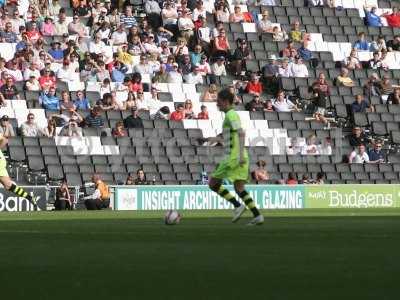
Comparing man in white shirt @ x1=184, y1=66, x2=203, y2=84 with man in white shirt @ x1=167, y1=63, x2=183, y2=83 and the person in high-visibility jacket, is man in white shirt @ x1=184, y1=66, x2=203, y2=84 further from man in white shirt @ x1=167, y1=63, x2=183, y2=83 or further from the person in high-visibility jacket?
the person in high-visibility jacket

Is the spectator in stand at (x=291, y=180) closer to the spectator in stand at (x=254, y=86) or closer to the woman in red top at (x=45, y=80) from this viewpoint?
the spectator in stand at (x=254, y=86)

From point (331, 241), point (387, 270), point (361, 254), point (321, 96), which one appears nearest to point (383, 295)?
point (387, 270)

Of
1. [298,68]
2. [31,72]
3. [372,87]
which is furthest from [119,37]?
[372,87]

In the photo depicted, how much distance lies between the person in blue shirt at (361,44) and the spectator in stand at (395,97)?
2.16 m

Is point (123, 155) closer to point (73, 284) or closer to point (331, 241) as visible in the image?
point (331, 241)

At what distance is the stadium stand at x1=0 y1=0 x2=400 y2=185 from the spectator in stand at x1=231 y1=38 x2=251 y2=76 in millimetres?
43

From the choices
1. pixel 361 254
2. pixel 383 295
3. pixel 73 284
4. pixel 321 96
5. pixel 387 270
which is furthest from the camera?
pixel 321 96

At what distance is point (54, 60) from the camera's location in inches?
1383

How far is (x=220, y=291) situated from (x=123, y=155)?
25.5 m

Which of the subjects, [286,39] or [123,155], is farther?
[286,39]

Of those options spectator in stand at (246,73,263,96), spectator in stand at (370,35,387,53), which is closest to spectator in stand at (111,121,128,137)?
spectator in stand at (246,73,263,96)

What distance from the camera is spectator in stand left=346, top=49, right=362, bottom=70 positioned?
41.4m

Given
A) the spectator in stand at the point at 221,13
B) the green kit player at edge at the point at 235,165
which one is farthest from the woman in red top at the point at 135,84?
the green kit player at edge at the point at 235,165

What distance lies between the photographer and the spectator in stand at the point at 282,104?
38625 mm
